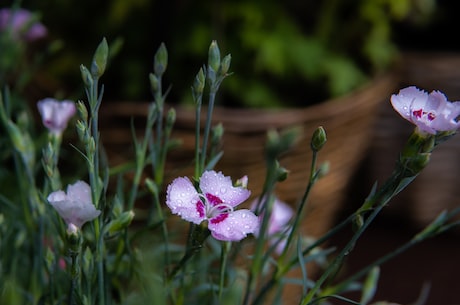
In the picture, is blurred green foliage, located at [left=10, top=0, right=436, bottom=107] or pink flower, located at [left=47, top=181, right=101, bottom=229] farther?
blurred green foliage, located at [left=10, top=0, right=436, bottom=107]

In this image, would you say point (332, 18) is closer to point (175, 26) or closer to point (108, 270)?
point (175, 26)

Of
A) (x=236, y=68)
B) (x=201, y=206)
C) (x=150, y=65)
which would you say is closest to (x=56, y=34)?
(x=150, y=65)

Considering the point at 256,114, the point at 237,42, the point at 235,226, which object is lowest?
the point at 235,226

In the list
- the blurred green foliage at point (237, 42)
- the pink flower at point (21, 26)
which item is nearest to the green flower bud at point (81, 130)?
the pink flower at point (21, 26)

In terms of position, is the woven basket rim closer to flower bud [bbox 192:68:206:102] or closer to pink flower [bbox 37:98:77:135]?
pink flower [bbox 37:98:77:135]

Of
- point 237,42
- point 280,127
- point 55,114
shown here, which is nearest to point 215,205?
point 55,114

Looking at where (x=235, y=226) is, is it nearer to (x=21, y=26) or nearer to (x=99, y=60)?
(x=99, y=60)

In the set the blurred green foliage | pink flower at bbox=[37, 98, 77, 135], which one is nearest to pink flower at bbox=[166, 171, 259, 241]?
pink flower at bbox=[37, 98, 77, 135]
